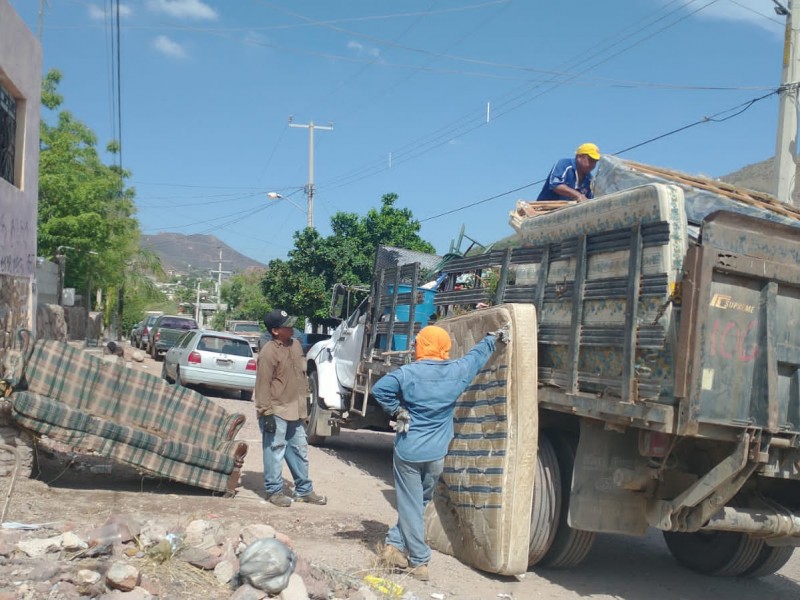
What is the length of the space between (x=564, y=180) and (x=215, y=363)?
11.1 meters

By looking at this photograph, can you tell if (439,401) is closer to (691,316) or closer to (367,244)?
(691,316)

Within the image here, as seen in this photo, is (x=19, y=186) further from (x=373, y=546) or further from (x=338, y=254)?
(x=338, y=254)

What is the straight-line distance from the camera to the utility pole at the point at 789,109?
36.3 feet

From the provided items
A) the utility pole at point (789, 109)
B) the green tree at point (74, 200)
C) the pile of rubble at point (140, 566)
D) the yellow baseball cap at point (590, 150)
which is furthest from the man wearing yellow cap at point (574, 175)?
the green tree at point (74, 200)

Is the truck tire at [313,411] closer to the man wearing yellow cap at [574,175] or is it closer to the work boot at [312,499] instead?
the work boot at [312,499]

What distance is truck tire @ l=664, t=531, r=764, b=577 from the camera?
19.3ft

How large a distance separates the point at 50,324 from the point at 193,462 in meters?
14.0

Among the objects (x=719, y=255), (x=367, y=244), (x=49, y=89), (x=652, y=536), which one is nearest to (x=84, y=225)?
(x=49, y=89)

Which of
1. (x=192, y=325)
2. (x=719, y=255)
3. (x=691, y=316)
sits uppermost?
(x=719, y=255)

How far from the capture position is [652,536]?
300 inches

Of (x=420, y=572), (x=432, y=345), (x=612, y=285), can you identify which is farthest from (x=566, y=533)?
(x=612, y=285)

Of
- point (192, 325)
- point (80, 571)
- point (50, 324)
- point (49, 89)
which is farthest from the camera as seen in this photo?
point (192, 325)

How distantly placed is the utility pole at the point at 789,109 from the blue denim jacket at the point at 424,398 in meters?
7.84

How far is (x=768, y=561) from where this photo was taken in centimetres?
593
